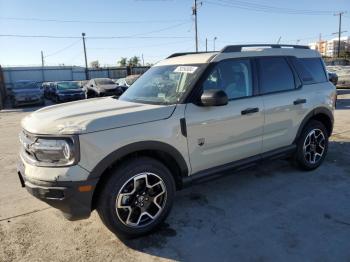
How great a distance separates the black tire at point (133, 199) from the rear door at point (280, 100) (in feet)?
5.33

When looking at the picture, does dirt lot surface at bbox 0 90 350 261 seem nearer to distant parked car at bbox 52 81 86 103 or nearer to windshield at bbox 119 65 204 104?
windshield at bbox 119 65 204 104

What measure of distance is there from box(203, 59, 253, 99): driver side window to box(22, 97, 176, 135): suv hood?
68cm

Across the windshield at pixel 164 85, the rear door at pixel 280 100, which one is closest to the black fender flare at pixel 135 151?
the windshield at pixel 164 85

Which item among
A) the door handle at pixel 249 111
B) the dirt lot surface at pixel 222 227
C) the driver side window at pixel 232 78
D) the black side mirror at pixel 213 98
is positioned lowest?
the dirt lot surface at pixel 222 227

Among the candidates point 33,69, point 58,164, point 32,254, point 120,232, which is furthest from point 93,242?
point 33,69

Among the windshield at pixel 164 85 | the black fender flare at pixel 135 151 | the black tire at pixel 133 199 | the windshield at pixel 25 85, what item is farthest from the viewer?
the windshield at pixel 25 85

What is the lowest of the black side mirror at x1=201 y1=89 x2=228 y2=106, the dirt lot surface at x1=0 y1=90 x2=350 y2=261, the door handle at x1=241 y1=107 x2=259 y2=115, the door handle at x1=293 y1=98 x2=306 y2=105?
the dirt lot surface at x1=0 y1=90 x2=350 y2=261

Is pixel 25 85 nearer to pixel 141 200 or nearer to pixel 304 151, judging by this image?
pixel 304 151

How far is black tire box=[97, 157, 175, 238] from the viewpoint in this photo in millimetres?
3238

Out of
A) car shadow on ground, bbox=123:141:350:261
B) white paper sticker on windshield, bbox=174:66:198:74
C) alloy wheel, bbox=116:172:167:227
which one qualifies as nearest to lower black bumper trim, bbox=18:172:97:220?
alloy wheel, bbox=116:172:167:227

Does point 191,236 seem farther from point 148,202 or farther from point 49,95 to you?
point 49,95

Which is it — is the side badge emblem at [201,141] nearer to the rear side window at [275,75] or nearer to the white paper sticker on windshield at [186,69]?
the white paper sticker on windshield at [186,69]

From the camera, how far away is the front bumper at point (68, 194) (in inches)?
119

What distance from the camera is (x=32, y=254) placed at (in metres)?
3.30
